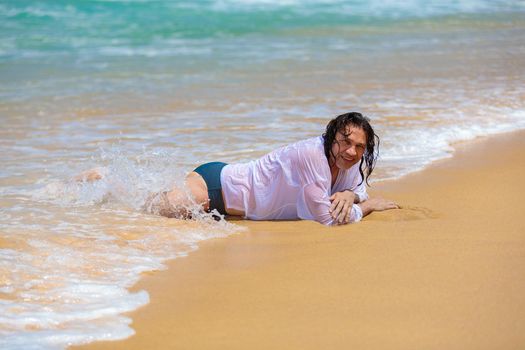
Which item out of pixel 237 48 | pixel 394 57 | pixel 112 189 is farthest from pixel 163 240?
pixel 237 48

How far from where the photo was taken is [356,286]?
432cm

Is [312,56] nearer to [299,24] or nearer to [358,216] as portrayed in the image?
[299,24]

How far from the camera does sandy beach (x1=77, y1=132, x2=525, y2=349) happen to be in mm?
3740

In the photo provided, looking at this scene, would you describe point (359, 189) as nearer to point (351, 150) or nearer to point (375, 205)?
point (375, 205)

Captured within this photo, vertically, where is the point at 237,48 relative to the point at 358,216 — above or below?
above

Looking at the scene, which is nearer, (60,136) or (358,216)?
(358,216)

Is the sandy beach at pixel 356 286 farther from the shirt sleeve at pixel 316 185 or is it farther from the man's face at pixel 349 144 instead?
the man's face at pixel 349 144

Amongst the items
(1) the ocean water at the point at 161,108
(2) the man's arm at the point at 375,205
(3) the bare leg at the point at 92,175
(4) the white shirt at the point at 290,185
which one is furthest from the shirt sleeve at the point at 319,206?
(3) the bare leg at the point at 92,175

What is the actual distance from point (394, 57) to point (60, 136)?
274 inches

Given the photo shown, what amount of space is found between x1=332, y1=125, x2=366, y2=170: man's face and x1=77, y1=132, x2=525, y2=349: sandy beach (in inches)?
17.0

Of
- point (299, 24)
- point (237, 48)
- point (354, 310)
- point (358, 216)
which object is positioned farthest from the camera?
point (299, 24)

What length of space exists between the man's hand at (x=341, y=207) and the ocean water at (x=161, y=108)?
626mm

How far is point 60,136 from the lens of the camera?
8.69m

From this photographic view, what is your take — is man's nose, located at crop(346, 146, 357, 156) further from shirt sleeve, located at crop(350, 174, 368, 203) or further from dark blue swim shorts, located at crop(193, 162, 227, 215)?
dark blue swim shorts, located at crop(193, 162, 227, 215)
